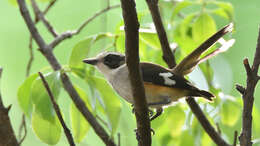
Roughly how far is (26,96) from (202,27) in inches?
23.4

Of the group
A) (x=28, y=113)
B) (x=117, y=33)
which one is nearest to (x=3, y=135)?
(x=28, y=113)

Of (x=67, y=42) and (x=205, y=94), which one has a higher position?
(x=205, y=94)

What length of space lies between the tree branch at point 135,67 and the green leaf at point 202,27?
51 cm

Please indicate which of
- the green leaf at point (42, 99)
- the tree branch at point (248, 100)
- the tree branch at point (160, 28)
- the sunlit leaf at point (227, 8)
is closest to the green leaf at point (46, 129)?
the green leaf at point (42, 99)

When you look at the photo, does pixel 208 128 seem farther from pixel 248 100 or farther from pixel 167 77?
pixel 248 100

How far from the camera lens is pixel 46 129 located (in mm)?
1223

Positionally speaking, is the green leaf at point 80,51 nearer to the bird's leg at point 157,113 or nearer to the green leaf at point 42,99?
the green leaf at point 42,99

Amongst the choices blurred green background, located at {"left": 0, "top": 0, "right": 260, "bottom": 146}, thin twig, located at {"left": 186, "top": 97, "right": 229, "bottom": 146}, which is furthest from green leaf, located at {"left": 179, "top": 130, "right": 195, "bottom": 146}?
blurred green background, located at {"left": 0, "top": 0, "right": 260, "bottom": 146}

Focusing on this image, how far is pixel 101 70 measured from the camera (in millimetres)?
1457

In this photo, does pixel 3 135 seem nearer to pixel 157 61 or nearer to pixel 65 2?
pixel 157 61

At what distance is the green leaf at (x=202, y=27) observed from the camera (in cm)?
141

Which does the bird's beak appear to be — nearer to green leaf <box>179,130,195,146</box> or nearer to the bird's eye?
the bird's eye

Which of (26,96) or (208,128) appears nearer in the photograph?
(26,96)

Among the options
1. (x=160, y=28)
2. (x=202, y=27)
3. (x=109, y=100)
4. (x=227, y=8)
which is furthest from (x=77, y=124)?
(x=227, y=8)
